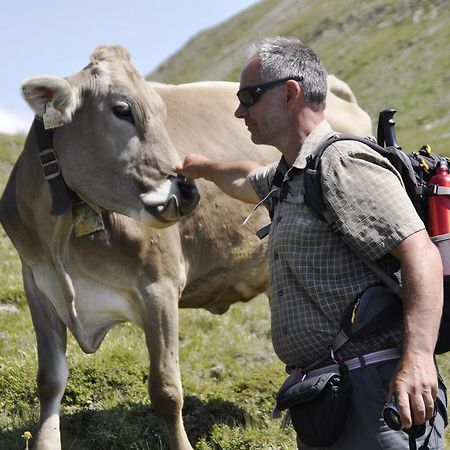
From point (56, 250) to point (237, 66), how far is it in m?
84.4

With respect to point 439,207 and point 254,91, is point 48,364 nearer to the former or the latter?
point 254,91

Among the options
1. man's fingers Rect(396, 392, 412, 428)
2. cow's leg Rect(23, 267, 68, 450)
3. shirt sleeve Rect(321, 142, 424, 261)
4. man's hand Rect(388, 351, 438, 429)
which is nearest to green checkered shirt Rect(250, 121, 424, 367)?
shirt sleeve Rect(321, 142, 424, 261)

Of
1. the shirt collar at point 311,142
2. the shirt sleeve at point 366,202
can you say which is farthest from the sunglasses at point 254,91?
the shirt sleeve at point 366,202

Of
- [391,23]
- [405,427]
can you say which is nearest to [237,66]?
[391,23]

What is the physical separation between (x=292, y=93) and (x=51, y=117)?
2376 millimetres

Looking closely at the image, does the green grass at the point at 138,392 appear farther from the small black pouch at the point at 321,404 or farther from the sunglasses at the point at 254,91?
the sunglasses at the point at 254,91

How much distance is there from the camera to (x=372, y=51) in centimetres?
7506

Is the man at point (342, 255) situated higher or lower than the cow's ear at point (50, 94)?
lower

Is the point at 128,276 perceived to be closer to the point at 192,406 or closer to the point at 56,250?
the point at 56,250

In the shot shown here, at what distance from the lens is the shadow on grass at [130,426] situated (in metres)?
7.36

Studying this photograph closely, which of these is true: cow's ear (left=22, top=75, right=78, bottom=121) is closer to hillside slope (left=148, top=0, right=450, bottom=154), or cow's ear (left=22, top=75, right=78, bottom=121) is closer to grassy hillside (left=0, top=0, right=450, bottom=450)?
grassy hillside (left=0, top=0, right=450, bottom=450)

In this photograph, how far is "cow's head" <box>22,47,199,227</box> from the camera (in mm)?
6352

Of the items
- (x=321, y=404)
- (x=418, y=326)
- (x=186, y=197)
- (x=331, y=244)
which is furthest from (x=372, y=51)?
(x=418, y=326)

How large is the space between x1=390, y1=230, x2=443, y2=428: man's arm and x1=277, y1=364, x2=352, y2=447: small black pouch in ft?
1.29
